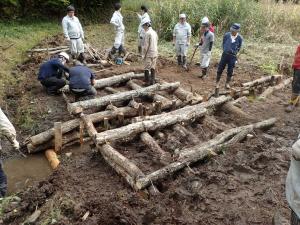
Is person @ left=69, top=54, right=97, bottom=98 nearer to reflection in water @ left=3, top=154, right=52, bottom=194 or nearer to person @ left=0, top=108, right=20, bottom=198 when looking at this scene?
reflection in water @ left=3, top=154, right=52, bottom=194

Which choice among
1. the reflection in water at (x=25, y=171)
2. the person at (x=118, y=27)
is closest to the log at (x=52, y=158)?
the reflection in water at (x=25, y=171)

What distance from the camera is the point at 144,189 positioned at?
5.85 metres

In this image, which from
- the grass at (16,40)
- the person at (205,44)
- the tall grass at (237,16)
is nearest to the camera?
the grass at (16,40)

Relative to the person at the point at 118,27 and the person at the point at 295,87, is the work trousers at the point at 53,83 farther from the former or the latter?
the person at the point at 295,87

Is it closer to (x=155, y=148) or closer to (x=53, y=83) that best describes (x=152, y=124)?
(x=155, y=148)

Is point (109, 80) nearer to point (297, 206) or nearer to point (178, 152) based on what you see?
point (178, 152)

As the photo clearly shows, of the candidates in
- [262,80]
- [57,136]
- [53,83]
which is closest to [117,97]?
[53,83]

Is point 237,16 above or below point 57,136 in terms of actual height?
above

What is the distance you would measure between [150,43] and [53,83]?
280cm

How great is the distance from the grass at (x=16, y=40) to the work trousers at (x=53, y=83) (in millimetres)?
1243

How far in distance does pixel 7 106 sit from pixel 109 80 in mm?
2744

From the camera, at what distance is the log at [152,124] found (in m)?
6.94

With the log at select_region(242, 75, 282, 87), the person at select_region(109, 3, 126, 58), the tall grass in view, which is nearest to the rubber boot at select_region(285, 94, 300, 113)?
the log at select_region(242, 75, 282, 87)

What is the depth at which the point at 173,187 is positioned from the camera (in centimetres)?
589
